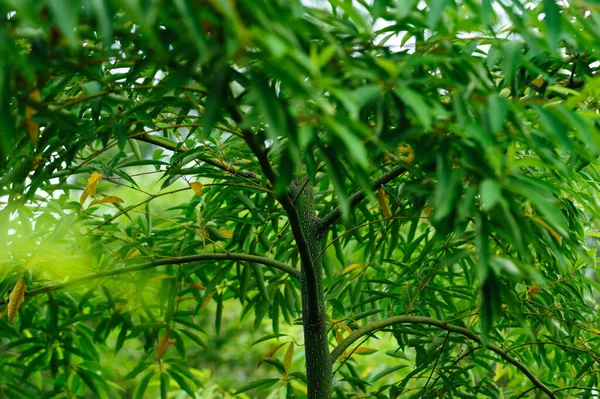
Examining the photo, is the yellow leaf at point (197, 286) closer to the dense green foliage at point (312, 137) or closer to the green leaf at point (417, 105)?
the dense green foliage at point (312, 137)

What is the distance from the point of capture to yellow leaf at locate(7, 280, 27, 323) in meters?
1.37

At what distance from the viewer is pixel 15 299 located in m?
1.39

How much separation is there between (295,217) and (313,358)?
0.43m

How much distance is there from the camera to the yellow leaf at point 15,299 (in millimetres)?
1373

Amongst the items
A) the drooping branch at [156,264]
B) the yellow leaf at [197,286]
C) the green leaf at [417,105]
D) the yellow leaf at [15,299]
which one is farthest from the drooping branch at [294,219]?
the yellow leaf at [15,299]

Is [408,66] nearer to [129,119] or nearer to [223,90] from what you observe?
[223,90]

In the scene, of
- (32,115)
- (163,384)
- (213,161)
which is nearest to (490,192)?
(32,115)

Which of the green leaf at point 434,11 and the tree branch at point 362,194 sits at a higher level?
the tree branch at point 362,194

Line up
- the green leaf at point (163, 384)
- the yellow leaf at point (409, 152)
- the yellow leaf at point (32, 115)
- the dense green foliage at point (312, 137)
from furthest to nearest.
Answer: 1. the green leaf at point (163, 384)
2. the yellow leaf at point (409, 152)
3. the yellow leaf at point (32, 115)
4. the dense green foliage at point (312, 137)

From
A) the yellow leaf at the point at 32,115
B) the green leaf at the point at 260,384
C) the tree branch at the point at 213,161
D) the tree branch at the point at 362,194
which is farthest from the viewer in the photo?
the green leaf at the point at 260,384

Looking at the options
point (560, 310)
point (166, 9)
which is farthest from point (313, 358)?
point (166, 9)

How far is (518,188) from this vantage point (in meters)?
0.82

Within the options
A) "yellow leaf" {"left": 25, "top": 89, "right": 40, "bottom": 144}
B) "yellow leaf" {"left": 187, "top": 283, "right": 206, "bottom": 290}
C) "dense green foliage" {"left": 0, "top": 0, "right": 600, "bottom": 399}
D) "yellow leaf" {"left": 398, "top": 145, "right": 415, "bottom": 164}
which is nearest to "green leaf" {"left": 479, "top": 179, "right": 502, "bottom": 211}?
"dense green foliage" {"left": 0, "top": 0, "right": 600, "bottom": 399}

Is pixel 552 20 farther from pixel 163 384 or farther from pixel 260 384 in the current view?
pixel 163 384
